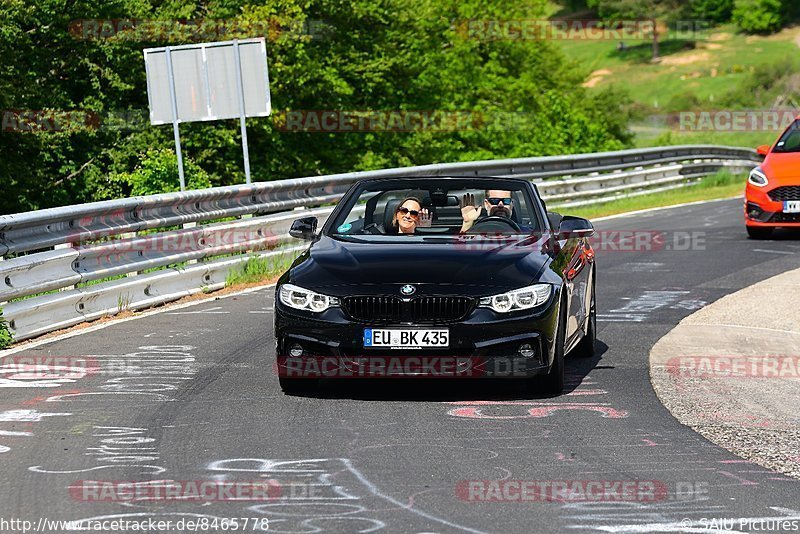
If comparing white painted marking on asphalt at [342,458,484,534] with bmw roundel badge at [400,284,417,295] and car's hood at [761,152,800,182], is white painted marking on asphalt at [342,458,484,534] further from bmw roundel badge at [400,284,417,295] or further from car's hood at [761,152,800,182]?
car's hood at [761,152,800,182]

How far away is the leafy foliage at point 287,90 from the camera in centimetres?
3234

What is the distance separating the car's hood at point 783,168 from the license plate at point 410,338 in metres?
12.1

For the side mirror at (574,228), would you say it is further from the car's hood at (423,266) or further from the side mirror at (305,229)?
the side mirror at (305,229)

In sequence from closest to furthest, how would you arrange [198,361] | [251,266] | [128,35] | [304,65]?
[198,361] < [251,266] < [128,35] < [304,65]

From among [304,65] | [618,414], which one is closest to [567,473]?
[618,414]

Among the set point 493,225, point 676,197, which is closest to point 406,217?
point 493,225

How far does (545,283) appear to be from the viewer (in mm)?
8336

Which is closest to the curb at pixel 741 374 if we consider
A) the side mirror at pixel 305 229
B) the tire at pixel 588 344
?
the tire at pixel 588 344

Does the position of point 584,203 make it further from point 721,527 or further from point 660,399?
point 721,527

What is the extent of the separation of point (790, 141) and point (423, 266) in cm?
1317

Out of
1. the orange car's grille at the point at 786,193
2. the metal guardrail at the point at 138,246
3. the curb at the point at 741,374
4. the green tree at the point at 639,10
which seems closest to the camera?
the curb at the point at 741,374

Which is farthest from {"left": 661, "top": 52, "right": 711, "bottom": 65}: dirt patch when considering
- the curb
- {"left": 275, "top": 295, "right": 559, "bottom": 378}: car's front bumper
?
{"left": 275, "top": 295, "right": 559, "bottom": 378}: car's front bumper

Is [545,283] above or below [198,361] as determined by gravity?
above

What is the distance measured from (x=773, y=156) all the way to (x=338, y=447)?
14.3 metres
